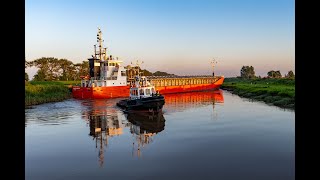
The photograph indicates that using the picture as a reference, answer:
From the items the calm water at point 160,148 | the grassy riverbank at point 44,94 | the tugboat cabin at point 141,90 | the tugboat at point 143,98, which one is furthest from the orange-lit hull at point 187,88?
the calm water at point 160,148

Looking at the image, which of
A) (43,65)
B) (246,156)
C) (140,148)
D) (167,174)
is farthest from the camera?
(43,65)

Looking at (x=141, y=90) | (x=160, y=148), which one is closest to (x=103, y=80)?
(x=141, y=90)

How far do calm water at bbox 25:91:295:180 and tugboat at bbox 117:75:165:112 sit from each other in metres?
3.47

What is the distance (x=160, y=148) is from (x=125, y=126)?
11290 millimetres

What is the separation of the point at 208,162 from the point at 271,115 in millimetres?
25250

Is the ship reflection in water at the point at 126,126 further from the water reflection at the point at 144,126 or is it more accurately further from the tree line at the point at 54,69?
the tree line at the point at 54,69

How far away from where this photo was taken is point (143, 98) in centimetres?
4131

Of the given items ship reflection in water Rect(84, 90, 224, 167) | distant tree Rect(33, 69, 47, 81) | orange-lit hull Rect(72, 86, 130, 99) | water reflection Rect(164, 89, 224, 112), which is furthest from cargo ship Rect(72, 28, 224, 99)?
distant tree Rect(33, 69, 47, 81)
